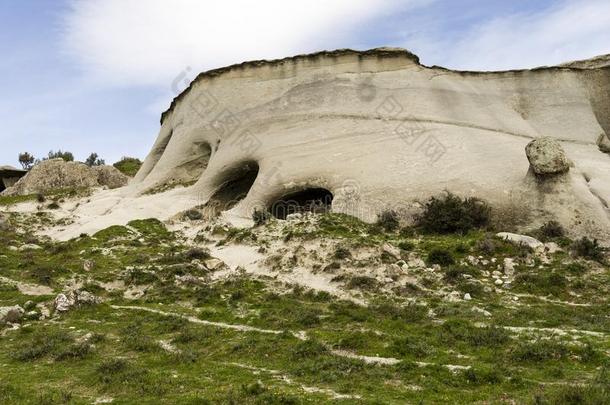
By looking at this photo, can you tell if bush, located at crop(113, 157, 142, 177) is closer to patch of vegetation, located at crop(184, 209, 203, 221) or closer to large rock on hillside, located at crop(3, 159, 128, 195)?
large rock on hillside, located at crop(3, 159, 128, 195)

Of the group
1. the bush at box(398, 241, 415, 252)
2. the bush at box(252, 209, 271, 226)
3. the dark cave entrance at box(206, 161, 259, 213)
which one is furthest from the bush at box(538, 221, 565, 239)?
the dark cave entrance at box(206, 161, 259, 213)

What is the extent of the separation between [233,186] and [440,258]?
14.4 m

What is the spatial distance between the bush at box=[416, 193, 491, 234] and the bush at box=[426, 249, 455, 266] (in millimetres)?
3592

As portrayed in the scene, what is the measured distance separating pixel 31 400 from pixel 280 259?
1209 centimetres

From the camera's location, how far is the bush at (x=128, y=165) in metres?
58.0

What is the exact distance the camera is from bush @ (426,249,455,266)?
21031mm

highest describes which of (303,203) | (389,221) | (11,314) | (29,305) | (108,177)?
(108,177)

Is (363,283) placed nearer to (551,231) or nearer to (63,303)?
(63,303)

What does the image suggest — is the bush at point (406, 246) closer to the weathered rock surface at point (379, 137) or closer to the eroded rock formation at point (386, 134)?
the weathered rock surface at point (379, 137)

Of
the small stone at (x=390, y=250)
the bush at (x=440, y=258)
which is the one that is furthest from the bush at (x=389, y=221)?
the bush at (x=440, y=258)

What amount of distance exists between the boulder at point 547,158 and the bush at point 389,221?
234 inches

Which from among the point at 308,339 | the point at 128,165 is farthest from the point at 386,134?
the point at 128,165

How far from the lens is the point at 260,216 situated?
2738 centimetres

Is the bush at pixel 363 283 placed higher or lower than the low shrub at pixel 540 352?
higher
